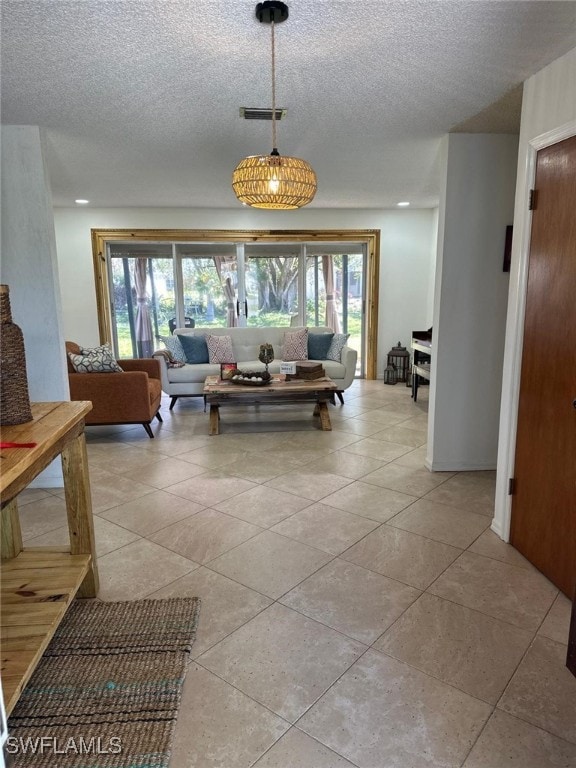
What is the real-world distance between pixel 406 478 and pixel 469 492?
1.45 feet

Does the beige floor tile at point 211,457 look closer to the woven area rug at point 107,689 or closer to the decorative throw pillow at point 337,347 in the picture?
the woven area rug at point 107,689

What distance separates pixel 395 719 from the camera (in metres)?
1.52

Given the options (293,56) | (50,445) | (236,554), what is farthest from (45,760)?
(293,56)

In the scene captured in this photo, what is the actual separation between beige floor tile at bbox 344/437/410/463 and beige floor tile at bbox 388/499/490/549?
89 cm

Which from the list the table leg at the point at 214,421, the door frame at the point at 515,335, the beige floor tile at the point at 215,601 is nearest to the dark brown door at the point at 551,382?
the door frame at the point at 515,335

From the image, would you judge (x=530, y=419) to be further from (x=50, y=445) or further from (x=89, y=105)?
(x=89, y=105)

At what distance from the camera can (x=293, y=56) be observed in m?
2.15

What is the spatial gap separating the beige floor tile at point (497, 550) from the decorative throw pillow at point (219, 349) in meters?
3.97

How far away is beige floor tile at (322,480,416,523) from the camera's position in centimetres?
295

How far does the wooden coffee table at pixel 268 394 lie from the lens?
455cm

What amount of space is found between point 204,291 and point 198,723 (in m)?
5.97

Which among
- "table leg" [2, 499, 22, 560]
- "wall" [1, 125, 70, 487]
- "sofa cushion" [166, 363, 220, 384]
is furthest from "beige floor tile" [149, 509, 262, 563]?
"sofa cushion" [166, 363, 220, 384]

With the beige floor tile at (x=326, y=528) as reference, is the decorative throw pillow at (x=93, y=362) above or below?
above

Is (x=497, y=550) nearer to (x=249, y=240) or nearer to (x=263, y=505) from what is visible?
(x=263, y=505)
